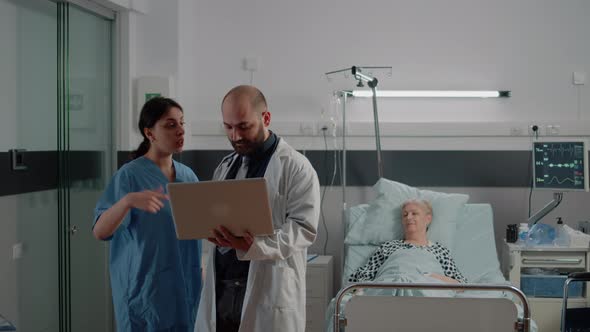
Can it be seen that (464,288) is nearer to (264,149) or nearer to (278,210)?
(278,210)

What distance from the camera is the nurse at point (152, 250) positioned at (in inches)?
107

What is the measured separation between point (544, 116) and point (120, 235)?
327 cm

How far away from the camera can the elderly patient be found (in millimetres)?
3814

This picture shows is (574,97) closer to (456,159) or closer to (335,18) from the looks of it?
(456,159)

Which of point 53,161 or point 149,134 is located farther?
point 53,161

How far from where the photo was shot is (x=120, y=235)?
2771 millimetres

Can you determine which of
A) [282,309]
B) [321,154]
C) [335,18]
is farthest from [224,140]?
[282,309]

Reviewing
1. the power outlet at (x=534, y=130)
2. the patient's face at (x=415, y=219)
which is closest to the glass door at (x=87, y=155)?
the patient's face at (x=415, y=219)

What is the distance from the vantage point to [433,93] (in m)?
4.97

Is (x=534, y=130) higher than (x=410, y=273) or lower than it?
higher

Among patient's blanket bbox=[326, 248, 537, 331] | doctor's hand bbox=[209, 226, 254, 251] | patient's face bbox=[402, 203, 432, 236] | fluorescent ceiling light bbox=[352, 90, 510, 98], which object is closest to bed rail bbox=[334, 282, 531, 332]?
doctor's hand bbox=[209, 226, 254, 251]

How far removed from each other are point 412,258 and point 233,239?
185 cm

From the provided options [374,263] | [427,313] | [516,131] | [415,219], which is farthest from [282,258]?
[516,131]

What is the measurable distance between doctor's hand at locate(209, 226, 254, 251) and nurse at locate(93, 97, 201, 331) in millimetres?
420
